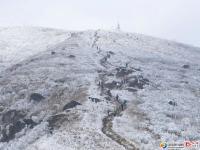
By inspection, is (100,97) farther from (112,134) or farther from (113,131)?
(112,134)

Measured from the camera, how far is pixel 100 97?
84.7 m

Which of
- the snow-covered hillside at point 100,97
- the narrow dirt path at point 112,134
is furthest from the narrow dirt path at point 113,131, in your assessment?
the snow-covered hillside at point 100,97

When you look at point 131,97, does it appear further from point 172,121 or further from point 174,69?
point 174,69

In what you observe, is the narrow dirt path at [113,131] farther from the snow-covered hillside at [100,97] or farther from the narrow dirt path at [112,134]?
the snow-covered hillside at [100,97]

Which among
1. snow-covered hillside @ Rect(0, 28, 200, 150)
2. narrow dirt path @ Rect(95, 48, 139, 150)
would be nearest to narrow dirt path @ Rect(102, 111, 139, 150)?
narrow dirt path @ Rect(95, 48, 139, 150)

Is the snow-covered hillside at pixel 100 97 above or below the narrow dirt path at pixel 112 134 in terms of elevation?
below

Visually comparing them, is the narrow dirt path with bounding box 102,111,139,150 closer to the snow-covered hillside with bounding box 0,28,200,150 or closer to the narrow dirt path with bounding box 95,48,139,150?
the narrow dirt path with bounding box 95,48,139,150

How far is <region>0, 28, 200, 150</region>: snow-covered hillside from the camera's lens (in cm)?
6500

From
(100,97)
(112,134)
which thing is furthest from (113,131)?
(100,97)

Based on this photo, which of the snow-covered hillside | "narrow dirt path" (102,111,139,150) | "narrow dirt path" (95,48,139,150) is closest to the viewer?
"narrow dirt path" (102,111,139,150)

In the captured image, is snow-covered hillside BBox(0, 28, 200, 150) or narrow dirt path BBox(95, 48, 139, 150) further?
snow-covered hillside BBox(0, 28, 200, 150)

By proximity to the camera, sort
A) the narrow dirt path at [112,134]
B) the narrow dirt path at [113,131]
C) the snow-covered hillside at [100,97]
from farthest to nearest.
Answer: the snow-covered hillside at [100,97] < the narrow dirt path at [113,131] < the narrow dirt path at [112,134]

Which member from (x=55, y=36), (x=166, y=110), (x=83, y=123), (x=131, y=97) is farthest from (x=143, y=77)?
(x=55, y=36)

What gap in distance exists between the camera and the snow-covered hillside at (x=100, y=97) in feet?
213
